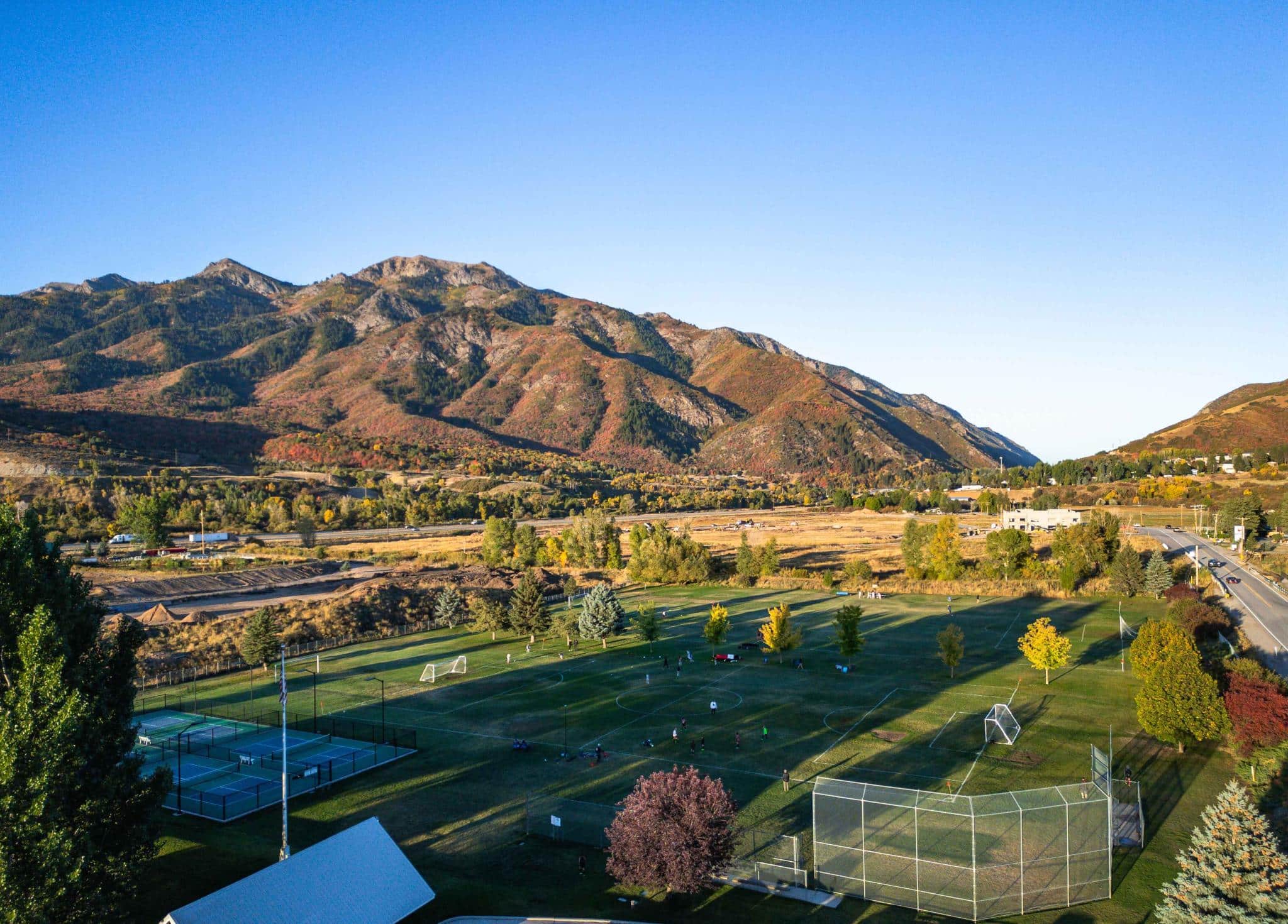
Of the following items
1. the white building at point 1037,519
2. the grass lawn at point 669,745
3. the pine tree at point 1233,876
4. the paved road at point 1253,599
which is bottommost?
the grass lawn at point 669,745

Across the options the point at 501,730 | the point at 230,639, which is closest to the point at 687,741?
the point at 501,730

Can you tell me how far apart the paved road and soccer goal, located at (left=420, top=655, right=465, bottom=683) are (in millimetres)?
44838

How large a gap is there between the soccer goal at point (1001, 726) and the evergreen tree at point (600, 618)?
26388 millimetres

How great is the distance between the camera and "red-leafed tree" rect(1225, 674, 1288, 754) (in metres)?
29.7

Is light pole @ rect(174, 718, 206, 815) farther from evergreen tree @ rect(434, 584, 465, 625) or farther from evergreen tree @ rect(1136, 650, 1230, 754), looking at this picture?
evergreen tree @ rect(1136, 650, 1230, 754)

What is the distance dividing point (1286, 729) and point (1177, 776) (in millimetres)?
4221

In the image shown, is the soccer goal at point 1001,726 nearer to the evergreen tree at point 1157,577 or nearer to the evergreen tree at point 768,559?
the evergreen tree at point 1157,577

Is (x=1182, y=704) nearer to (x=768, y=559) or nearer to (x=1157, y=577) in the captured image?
(x=1157, y=577)

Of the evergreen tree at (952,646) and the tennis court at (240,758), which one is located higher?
the evergreen tree at (952,646)

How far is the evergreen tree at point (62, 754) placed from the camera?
1617cm

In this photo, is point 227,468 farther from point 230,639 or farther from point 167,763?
point 167,763

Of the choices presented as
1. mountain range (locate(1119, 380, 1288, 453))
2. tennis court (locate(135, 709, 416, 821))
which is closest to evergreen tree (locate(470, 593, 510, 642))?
tennis court (locate(135, 709, 416, 821))

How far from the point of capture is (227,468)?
542 ft

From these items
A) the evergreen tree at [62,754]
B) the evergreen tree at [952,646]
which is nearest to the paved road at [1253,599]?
the evergreen tree at [952,646]
